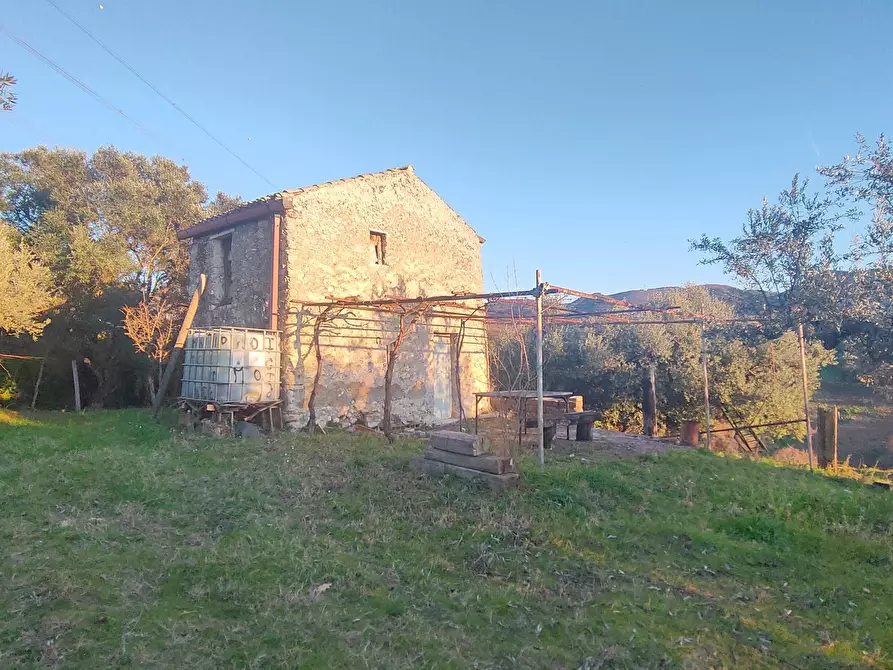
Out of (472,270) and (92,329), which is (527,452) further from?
(92,329)

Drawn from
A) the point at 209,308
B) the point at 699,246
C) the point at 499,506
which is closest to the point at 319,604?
the point at 499,506

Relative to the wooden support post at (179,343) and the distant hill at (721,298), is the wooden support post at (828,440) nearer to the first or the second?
the distant hill at (721,298)

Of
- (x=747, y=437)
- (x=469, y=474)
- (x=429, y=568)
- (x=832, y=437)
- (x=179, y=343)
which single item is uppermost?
(x=179, y=343)

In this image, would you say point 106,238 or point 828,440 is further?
point 106,238

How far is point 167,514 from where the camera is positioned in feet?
19.2

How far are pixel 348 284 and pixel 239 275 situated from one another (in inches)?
94.0

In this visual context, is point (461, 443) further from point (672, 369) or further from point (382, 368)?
point (672, 369)

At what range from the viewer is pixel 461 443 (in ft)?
23.7

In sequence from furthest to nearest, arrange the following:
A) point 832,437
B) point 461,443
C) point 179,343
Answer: point 179,343, point 832,437, point 461,443

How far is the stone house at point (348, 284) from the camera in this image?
10.9 m

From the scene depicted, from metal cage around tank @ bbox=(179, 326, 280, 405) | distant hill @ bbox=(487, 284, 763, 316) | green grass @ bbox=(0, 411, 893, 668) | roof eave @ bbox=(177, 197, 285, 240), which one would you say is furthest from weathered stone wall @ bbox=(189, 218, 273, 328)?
distant hill @ bbox=(487, 284, 763, 316)

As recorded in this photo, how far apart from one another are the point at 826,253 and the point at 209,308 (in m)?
11.9

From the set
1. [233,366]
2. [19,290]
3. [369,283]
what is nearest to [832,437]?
[369,283]

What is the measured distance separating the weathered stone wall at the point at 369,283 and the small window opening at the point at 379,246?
10cm
